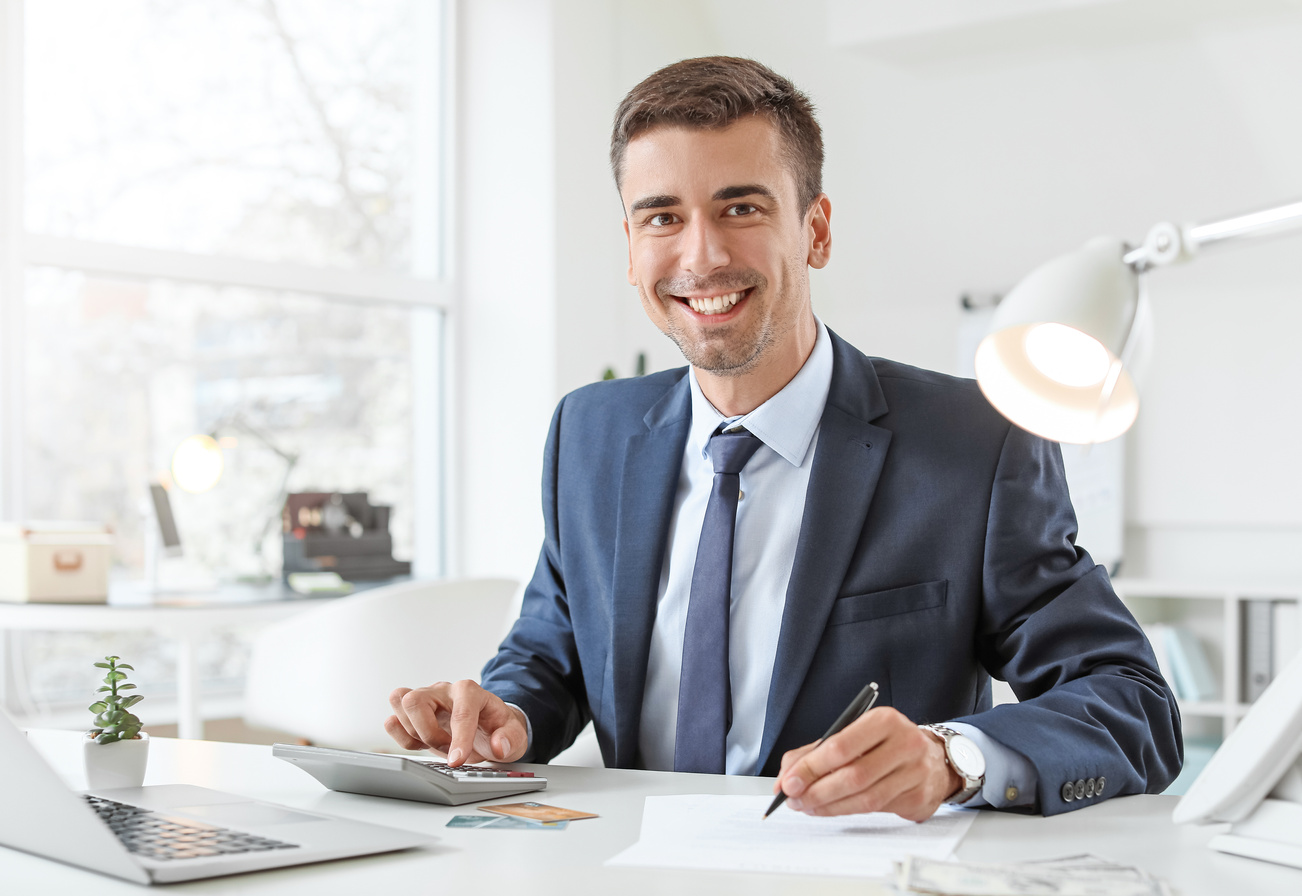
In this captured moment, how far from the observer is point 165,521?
3.44 m

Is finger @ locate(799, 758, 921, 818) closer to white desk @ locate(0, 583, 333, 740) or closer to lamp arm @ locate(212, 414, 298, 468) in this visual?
white desk @ locate(0, 583, 333, 740)

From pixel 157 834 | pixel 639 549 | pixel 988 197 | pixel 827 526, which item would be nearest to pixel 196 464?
pixel 639 549

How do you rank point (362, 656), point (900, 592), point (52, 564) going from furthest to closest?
1. point (52, 564)
2. point (362, 656)
3. point (900, 592)

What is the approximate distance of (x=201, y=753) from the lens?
4.58 ft

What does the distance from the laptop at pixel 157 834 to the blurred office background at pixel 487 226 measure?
2.80 m

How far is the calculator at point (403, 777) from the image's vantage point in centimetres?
112

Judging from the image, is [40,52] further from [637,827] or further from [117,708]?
[637,827]

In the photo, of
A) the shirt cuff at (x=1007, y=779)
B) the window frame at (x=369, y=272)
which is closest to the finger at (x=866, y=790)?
the shirt cuff at (x=1007, y=779)

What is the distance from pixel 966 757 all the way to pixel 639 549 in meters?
0.61

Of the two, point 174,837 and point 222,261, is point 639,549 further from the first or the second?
point 222,261

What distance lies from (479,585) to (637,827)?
2.05m

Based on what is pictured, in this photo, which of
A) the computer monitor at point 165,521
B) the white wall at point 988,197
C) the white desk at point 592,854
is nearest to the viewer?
the white desk at point 592,854

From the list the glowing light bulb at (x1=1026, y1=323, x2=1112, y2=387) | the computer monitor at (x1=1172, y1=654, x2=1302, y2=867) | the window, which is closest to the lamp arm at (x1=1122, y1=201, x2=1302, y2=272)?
the glowing light bulb at (x1=1026, y1=323, x2=1112, y2=387)

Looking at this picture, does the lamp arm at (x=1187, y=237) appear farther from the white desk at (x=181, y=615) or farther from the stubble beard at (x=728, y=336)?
the white desk at (x=181, y=615)
